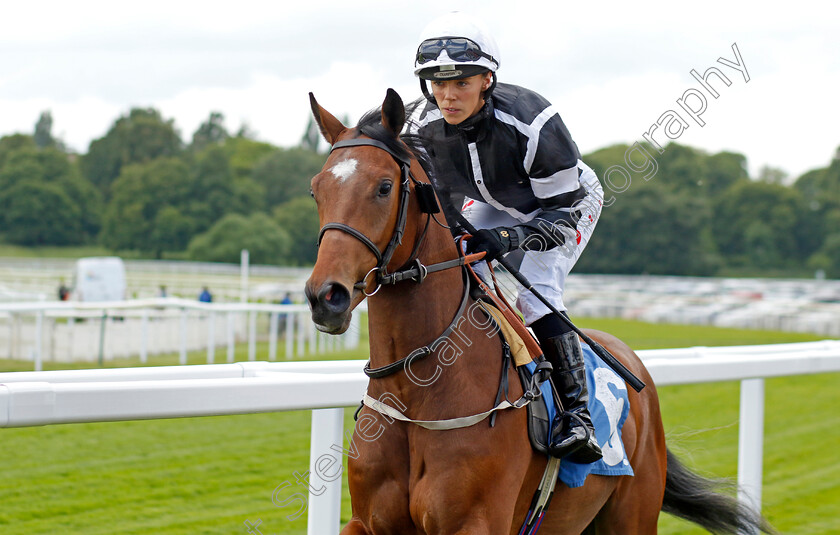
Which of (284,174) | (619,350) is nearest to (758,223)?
(284,174)

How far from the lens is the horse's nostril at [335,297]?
190 cm

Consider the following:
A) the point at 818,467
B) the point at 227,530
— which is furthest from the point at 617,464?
the point at 818,467

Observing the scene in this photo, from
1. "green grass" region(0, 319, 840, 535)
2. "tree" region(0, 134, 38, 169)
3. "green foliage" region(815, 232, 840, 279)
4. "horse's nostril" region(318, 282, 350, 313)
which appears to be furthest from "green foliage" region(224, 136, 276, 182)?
"horse's nostril" region(318, 282, 350, 313)

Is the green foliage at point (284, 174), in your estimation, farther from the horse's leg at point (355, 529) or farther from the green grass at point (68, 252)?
the horse's leg at point (355, 529)

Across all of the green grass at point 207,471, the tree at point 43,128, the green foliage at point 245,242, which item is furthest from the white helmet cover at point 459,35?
the tree at point 43,128

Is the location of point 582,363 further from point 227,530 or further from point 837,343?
point 837,343

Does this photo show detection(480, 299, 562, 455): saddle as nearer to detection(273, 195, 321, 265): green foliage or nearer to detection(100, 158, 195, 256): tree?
detection(273, 195, 321, 265): green foliage

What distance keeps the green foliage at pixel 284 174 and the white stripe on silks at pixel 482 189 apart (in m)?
58.7

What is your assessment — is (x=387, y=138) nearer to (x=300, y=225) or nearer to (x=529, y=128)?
(x=529, y=128)

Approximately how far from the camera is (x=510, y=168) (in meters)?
2.72

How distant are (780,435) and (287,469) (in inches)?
182

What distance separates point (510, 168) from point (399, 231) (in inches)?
26.8

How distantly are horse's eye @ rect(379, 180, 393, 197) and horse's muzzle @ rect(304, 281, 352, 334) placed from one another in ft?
1.03

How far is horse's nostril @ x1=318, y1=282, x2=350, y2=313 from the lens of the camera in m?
1.90
